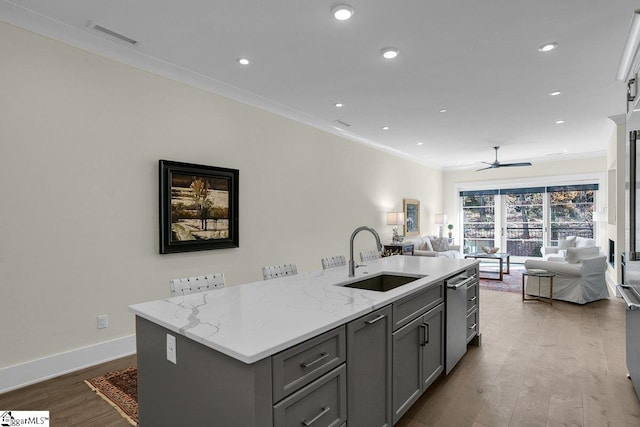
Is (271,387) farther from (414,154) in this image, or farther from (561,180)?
(561,180)

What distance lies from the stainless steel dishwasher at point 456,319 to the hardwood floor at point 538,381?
0.50 ft

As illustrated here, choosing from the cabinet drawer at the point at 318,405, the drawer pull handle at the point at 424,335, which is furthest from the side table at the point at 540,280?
the cabinet drawer at the point at 318,405

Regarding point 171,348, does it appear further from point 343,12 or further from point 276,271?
point 343,12

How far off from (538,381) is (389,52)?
3056 mm

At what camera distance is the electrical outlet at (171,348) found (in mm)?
1513

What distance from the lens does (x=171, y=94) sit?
3.53m

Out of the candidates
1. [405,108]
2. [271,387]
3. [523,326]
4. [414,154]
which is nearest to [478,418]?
[271,387]

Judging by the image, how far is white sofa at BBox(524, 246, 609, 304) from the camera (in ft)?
16.4

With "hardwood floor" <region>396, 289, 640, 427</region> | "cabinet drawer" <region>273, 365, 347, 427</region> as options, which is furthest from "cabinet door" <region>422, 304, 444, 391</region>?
"cabinet drawer" <region>273, 365, 347, 427</region>

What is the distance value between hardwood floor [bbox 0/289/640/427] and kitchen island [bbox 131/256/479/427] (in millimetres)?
658

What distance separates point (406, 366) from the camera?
212 cm

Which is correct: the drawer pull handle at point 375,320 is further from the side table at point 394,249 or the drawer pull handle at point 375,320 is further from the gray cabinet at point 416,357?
the side table at point 394,249

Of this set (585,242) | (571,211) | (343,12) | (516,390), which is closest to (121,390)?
(516,390)

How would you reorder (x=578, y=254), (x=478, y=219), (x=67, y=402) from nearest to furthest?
(x=67, y=402)
(x=578, y=254)
(x=478, y=219)
